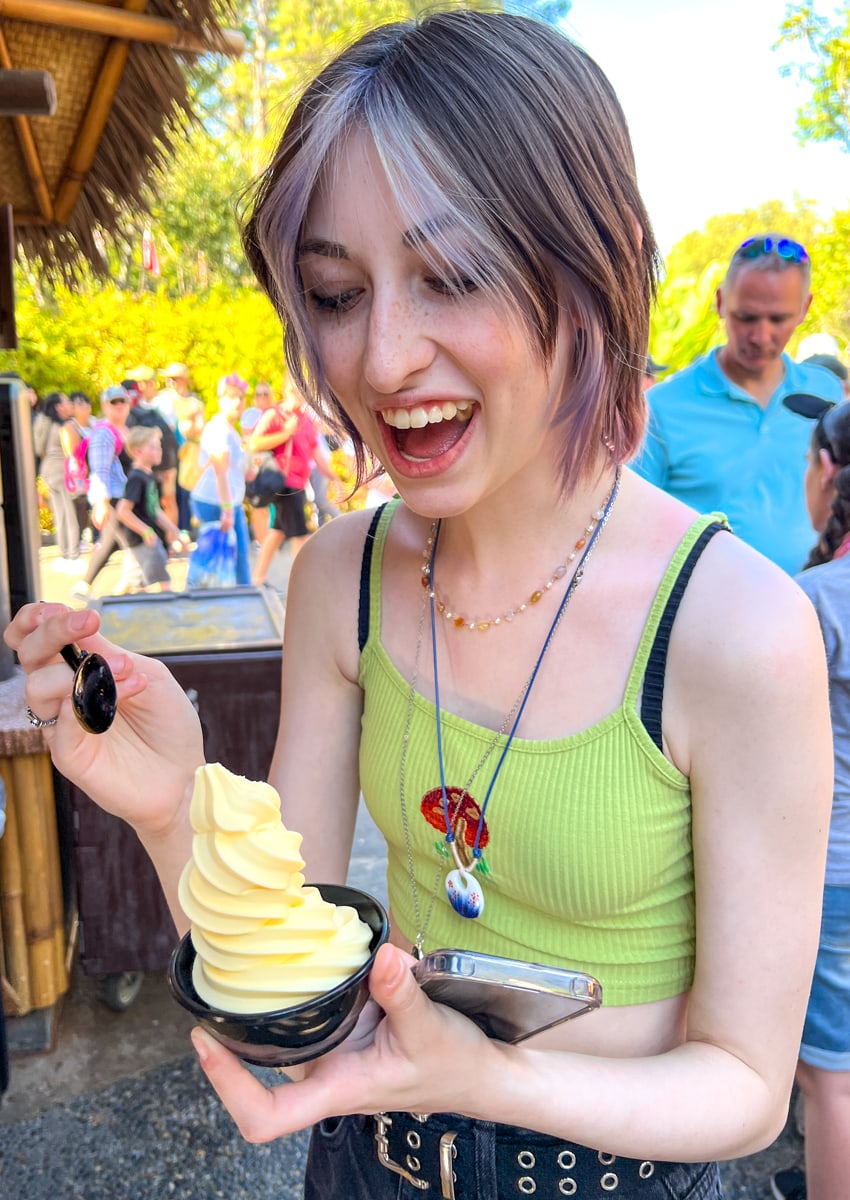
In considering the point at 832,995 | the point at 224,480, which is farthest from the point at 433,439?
the point at 224,480

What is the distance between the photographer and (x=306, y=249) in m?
1.08

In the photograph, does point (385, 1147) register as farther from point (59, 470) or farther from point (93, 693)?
point (59, 470)

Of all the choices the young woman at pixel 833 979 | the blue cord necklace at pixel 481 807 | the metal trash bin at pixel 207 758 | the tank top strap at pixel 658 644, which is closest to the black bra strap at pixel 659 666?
the tank top strap at pixel 658 644

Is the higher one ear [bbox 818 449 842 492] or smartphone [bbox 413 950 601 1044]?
ear [bbox 818 449 842 492]

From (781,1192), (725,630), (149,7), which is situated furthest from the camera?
(781,1192)

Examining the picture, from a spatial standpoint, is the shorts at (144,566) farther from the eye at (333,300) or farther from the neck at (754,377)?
the eye at (333,300)

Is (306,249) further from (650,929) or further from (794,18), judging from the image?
(794,18)

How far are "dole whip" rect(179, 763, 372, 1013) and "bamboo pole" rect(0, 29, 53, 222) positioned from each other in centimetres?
207

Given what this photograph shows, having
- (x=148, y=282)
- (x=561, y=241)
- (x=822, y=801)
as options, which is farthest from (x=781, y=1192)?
(x=148, y=282)

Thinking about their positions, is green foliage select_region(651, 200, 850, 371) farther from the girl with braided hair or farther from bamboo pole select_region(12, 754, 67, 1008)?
bamboo pole select_region(12, 754, 67, 1008)

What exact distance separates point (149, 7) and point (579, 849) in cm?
215

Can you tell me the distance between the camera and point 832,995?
2119 mm

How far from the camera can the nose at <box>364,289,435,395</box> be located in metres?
1.00

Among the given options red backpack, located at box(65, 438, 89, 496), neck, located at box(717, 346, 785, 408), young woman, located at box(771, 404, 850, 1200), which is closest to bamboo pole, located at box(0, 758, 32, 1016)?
young woman, located at box(771, 404, 850, 1200)
